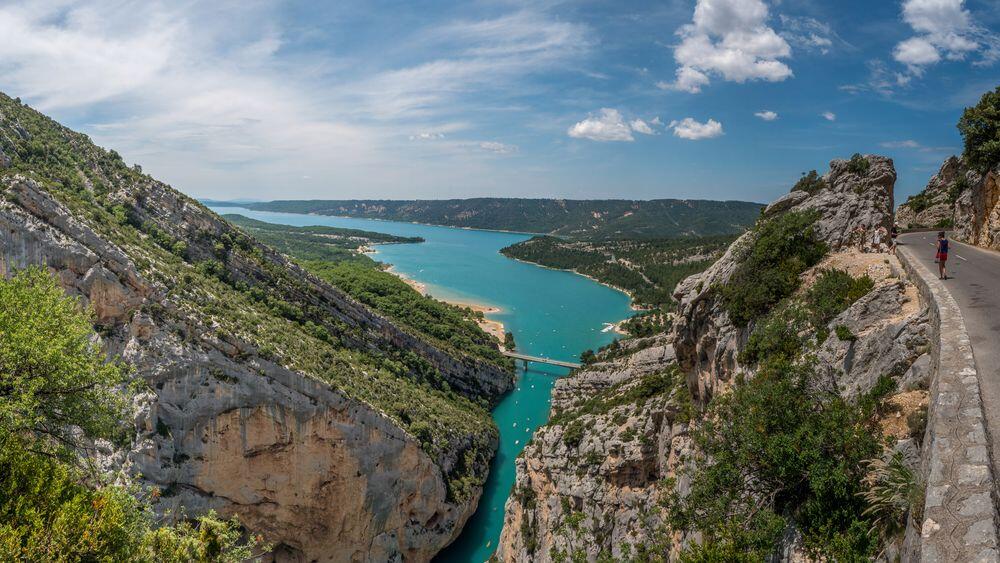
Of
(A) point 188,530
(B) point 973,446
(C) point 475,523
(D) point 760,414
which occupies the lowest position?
(C) point 475,523

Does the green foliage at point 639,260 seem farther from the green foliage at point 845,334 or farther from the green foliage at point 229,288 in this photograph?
the green foliage at point 845,334

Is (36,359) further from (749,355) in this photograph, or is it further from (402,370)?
(402,370)

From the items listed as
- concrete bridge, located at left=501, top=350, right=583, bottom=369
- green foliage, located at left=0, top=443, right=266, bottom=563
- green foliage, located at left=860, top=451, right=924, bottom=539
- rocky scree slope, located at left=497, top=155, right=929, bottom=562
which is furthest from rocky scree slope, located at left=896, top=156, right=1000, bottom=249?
concrete bridge, located at left=501, top=350, right=583, bottom=369

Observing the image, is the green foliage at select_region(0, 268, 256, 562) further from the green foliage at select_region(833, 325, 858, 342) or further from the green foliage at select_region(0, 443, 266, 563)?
the green foliage at select_region(833, 325, 858, 342)

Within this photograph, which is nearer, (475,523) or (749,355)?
(749,355)

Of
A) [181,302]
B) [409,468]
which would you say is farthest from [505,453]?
[181,302]

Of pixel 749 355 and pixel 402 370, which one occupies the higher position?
pixel 749 355

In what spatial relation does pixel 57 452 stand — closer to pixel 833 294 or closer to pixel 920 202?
pixel 833 294
